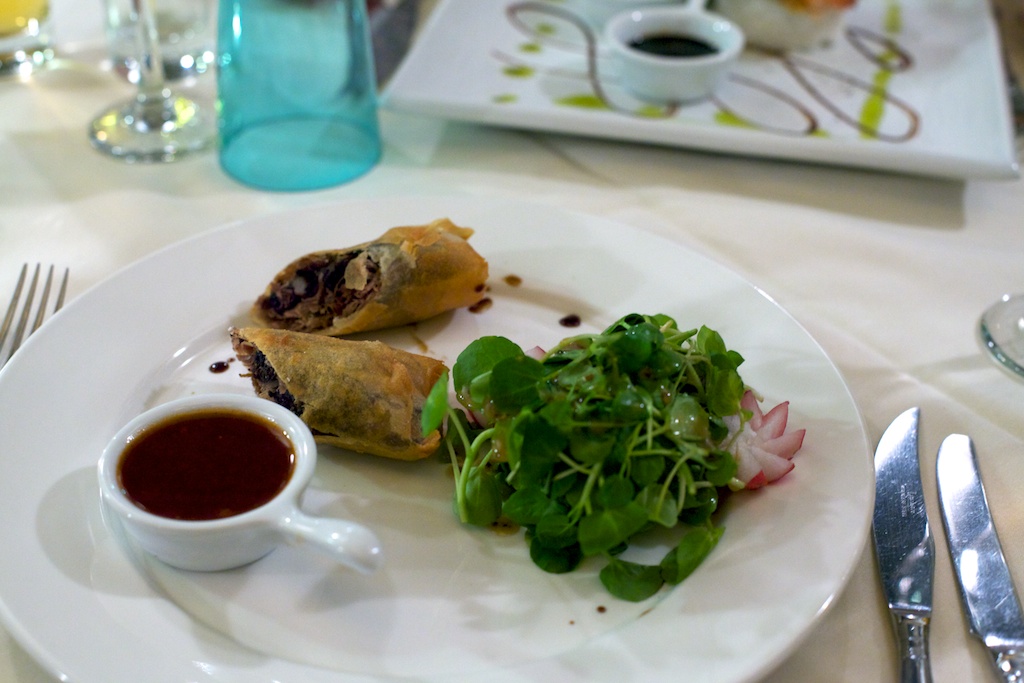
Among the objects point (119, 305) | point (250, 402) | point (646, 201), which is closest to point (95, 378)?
point (119, 305)

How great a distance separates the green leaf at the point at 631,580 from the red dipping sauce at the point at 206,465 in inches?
20.8

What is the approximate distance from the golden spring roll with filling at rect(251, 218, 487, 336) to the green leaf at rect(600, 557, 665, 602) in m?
0.77

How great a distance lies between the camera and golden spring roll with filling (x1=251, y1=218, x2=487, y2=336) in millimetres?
1860

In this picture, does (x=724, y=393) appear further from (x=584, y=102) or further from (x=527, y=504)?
(x=584, y=102)

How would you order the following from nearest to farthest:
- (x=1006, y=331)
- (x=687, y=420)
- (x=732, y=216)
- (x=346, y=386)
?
(x=687, y=420) → (x=346, y=386) → (x=1006, y=331) → (x=732, y=216)

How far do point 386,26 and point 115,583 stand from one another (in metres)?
2.50

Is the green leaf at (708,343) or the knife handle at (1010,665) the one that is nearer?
the knife handle at (1010,665)

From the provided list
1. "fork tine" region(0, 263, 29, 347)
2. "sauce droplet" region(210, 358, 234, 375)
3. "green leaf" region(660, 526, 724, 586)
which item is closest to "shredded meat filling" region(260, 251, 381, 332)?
"sauce droplet" region(210, 358, 234, 375)

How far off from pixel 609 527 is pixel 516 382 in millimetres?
280

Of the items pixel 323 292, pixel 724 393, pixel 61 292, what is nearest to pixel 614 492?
pixel 724 393

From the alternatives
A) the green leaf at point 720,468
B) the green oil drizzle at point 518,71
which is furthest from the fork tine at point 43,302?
the green oil drizzle at point 518,71

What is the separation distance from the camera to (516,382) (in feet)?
4.66

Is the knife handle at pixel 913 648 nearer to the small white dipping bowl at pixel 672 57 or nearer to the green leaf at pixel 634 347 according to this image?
the green leaf at pixel 634 347

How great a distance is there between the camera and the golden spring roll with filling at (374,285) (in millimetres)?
1860
